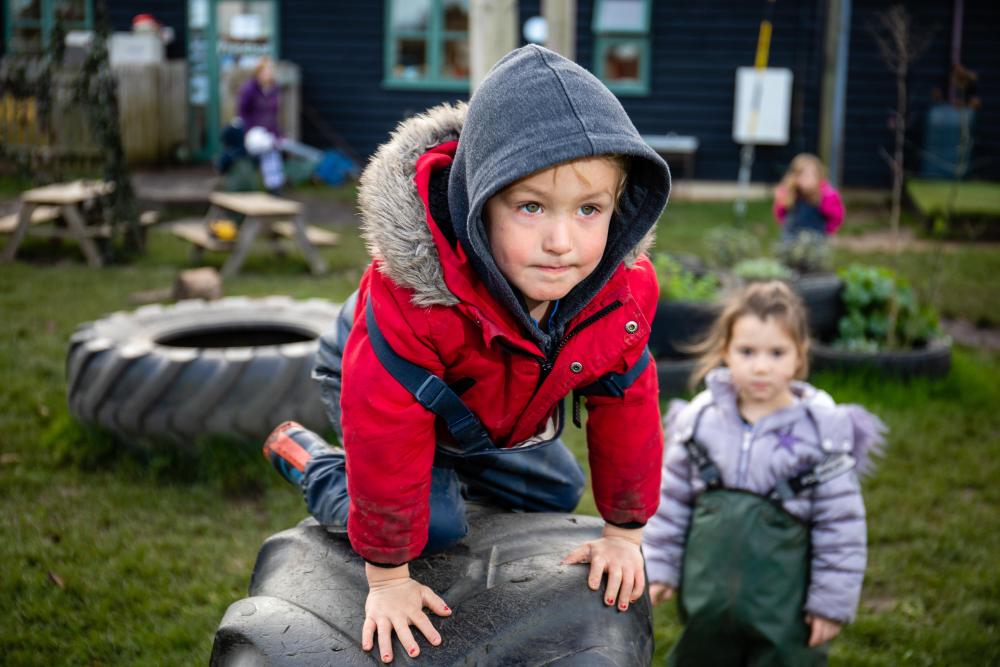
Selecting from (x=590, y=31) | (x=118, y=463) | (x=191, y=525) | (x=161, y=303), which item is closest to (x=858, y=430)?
(x=191, y=525)

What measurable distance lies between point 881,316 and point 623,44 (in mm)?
10521

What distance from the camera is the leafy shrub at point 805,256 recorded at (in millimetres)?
6957

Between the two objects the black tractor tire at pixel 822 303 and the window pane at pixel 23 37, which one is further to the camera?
the window pane at pixel 23 37

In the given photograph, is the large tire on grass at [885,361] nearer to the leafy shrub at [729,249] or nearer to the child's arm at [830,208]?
the leafy shrub at [729,249]

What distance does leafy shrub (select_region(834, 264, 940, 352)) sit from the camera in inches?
232

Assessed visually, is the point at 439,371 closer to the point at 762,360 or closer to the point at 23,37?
the point at 762,360

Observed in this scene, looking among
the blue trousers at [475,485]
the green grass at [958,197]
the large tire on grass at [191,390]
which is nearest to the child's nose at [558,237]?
the blue trousers at [475,485]

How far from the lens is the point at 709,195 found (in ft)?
48.2

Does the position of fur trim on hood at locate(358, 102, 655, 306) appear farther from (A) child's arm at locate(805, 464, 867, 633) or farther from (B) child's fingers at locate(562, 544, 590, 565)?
(A) child's arm at locate(805, 464, 867, 633)

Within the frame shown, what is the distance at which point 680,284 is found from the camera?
5.75m

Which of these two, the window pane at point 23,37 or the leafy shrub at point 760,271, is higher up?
the window pane at point 23,37

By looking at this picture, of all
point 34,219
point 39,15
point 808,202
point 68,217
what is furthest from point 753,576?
point 39,15

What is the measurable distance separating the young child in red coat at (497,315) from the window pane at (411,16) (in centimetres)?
1452

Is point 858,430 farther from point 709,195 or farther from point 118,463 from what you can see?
point 709,195
